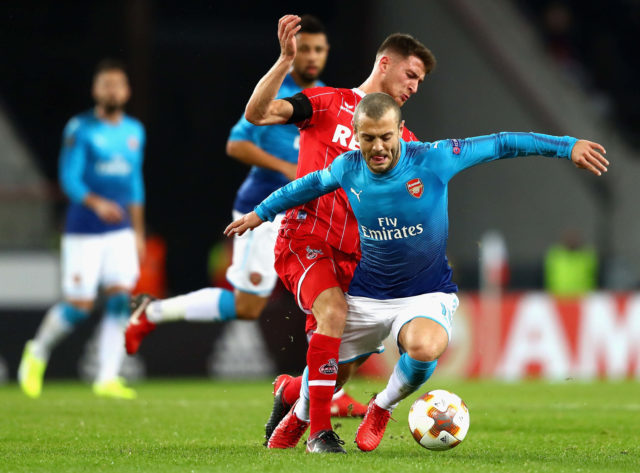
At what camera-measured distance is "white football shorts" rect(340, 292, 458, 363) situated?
5.69 metres

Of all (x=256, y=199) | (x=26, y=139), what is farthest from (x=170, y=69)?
(x=256, y=199)

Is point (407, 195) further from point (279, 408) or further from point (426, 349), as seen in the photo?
point (279, 408)

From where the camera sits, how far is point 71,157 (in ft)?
32.4

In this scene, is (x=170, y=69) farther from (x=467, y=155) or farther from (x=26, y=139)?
(x=467, y=155)

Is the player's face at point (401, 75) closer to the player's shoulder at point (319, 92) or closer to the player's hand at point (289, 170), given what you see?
the player's shoulder at point (319, 92)

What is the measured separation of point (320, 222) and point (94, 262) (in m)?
4.38

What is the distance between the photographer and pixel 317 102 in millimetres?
6152

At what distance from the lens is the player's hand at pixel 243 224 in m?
5.68

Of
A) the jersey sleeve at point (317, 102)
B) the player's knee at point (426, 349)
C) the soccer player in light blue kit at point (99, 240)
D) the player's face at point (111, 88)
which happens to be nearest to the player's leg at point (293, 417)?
the player's knee at point (426, 349)

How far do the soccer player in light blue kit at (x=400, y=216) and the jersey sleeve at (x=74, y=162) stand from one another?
4.37 m

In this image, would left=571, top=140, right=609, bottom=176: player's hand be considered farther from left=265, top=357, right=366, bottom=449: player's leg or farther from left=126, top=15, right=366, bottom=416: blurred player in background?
left=126, top=15, right=366, bottom=416: blurred player in background

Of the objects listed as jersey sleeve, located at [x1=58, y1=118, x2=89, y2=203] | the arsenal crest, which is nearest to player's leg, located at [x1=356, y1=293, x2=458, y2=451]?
the arsenal crest

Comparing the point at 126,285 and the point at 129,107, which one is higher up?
the point at 129,107

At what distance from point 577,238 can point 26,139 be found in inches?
402
